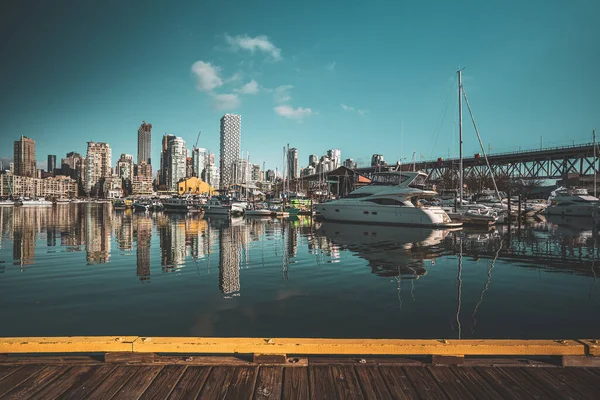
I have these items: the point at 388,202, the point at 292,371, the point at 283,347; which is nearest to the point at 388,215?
the point at 388,202

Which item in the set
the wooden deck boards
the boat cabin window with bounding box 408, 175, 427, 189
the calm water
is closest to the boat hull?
the boat cabin window with bounding box 408, 175, 427, 189

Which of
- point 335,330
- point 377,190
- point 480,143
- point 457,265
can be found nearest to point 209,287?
point 335,330

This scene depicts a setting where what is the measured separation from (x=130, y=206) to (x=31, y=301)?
316 ft

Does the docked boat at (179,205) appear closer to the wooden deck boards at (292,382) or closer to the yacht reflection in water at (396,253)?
the yacht reflection in water at (396,253)

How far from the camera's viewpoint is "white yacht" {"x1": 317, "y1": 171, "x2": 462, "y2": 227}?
3206cm

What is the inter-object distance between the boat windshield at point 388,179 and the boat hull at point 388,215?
3.25 meters

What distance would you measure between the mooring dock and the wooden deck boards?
12mm

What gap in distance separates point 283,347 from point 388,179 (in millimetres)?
33583

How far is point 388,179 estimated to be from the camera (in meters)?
35.9

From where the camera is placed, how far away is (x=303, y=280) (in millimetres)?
12102

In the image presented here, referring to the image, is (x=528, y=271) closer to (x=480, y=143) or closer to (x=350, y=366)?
(x=350, y=366)

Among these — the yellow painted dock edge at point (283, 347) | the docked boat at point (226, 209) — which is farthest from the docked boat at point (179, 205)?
the yellow painted dock edge at point (283, 347)

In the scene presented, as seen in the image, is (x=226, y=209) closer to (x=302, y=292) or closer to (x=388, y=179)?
(x=388, y=179)

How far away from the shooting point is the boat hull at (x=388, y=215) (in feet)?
104
